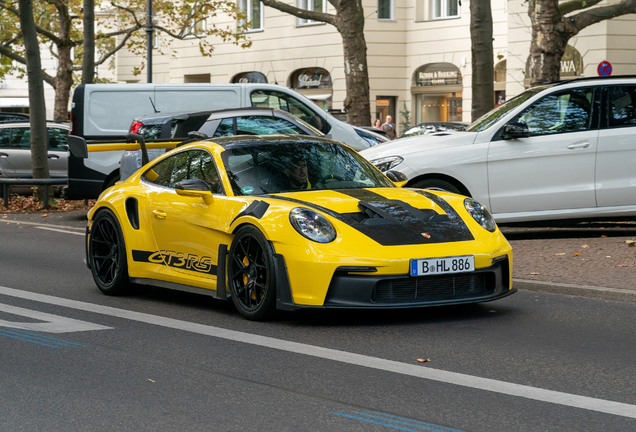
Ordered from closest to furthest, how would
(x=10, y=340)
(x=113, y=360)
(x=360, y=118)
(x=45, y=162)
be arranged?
1. (x=113, y=360)
2. (x=10, y=340)
3. (x=45, y=162)
4. (x=360, y=118)

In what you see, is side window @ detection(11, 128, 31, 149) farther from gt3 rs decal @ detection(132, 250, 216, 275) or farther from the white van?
gt3 rs decal @ detection(132, 250, 216, 275)

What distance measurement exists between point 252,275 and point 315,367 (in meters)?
1.50

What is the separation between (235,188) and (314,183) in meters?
0.62

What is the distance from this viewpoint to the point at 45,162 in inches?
760

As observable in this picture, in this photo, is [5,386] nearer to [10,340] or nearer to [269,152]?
[10,340]

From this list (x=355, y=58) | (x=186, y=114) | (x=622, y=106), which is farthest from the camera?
(x=355, y=58)

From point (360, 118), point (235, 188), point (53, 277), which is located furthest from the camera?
point (360, 118)

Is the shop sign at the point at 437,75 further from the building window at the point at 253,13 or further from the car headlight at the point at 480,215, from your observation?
the car headlight at the point at 480,215

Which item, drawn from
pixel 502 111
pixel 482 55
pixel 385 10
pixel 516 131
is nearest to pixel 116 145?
pixel 482 55

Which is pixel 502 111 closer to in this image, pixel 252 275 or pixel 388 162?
pixel 388 162

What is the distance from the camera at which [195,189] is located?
7.22m

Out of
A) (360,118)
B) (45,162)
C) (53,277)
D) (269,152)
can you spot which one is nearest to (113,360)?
(269,152)

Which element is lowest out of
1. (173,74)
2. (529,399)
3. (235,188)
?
(529,399)

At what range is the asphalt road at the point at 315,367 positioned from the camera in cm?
446
